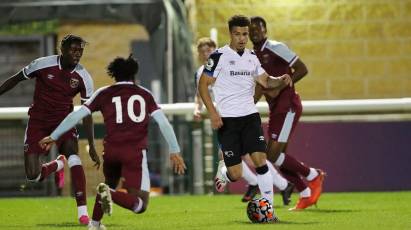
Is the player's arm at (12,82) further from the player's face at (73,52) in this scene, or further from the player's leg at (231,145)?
the player's leg at (231,145)

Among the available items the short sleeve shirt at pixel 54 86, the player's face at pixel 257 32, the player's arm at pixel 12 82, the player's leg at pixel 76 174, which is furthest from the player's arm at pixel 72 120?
the player's face at pixel 257 32

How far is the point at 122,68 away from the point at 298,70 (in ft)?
12.4

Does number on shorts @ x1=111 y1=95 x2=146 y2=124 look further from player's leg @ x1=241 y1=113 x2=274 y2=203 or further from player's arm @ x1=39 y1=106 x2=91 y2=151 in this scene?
player's leg @ x1=241 y1=113 x2=274 y2=203

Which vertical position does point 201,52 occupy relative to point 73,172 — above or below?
above

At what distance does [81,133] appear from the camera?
2045 cm

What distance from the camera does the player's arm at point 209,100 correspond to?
13.8 m

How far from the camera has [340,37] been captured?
21.5 meters

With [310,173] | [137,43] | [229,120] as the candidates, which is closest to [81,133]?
[137,43]

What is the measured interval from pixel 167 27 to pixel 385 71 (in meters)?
3.46

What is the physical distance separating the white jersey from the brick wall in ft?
23.8

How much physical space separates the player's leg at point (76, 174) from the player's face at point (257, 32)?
2.35m

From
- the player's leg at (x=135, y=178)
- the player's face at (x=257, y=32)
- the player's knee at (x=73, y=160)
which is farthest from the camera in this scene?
the player's face at (x=257, y=32)

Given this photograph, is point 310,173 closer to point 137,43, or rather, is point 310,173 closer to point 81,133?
point 81,133

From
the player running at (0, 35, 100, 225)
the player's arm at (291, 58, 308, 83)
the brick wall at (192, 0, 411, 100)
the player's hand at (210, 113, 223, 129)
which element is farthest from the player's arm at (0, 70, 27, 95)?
the brick wall at (192, 0, 411, 100)
